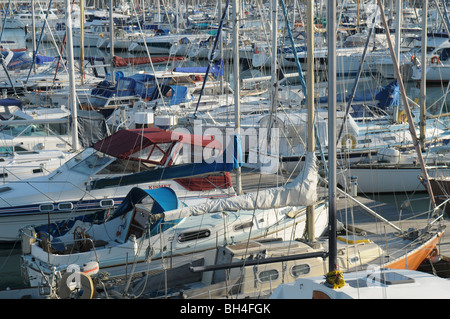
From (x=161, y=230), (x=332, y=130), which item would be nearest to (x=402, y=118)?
(x=161, y=230)

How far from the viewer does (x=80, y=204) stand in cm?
1445

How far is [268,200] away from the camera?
11.5 meters

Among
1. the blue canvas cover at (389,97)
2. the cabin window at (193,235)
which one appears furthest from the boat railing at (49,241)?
the blue canvas cover at (389,97)

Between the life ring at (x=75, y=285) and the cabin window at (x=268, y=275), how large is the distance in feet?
8.10

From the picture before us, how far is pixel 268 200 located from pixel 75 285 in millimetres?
3535

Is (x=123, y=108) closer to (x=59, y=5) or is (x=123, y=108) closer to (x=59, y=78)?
(x=59, y=78)

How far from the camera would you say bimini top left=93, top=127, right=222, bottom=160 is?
588 inches

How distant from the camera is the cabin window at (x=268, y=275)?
10.2m

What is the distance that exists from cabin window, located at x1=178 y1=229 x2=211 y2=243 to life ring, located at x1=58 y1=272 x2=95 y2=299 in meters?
2.84

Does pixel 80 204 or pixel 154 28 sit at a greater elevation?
pixel 154 28

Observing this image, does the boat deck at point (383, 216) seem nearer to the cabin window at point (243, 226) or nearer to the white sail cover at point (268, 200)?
the white sail cover at point (268, 200)

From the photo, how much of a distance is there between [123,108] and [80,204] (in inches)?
298

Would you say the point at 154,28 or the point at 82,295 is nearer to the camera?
the point at 82,295
